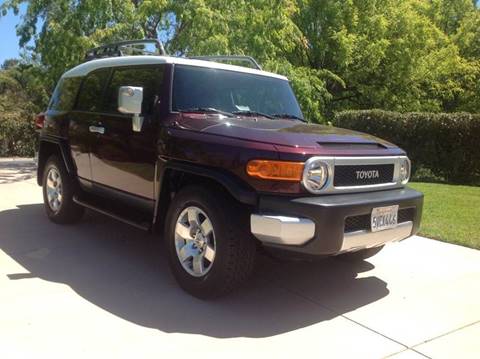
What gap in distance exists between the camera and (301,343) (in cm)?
355

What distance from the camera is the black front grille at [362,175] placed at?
404 centimetres

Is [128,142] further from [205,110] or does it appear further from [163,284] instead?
[163,284]

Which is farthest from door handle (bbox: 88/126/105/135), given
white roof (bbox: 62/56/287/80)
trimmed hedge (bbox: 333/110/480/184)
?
trimmed hedge (bbox: 333/110/480/184)

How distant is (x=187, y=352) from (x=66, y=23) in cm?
993

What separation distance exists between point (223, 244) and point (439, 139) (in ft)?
33.6

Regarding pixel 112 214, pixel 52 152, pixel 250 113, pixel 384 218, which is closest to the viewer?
pixel 384 218

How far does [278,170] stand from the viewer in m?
3.80

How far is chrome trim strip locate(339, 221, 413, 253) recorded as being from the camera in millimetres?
3893

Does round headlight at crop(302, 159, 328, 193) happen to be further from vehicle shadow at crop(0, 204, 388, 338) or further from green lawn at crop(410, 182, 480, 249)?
green lawn at crop(410, 182, 480, 249)

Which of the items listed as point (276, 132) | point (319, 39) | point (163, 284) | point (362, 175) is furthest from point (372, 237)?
point (319, 39)

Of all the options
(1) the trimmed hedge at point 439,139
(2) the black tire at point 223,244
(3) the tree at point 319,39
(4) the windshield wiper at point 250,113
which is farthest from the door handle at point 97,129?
(1) the trimmed hedge at point 439,139

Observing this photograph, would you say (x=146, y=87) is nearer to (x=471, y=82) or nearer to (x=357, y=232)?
(x=357, y=232)

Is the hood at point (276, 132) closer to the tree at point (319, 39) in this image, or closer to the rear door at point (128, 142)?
the rear door at point (128, 142)

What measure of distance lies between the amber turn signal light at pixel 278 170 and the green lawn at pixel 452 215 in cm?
336
